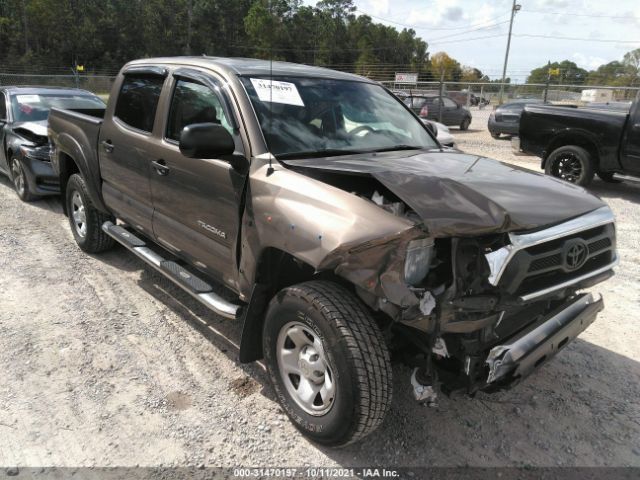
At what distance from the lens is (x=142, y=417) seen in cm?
304

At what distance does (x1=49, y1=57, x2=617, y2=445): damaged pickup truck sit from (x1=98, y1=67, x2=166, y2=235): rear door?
0.09m

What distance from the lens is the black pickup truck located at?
820 cm

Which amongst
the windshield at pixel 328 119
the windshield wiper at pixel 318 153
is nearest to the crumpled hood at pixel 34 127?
the windshield at pixel 328 119

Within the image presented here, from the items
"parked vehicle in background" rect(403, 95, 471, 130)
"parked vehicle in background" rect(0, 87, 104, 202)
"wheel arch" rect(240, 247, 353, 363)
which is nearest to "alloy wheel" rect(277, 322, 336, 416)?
"wheel arch" rect(240, 247, 353, 363)

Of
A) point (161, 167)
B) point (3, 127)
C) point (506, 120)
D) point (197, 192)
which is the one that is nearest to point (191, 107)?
point (161, 167)

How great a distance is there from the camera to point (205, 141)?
2840 mm

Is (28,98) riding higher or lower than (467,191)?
higher

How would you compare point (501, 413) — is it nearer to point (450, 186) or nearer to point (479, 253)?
point (479, 253)

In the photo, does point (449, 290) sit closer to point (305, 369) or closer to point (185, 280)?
point (305, 369)

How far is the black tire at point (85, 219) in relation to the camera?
5219mm

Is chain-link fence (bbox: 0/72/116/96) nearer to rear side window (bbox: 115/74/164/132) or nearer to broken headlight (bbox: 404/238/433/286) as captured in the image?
rear side window (bbox: 115/74/164/132)

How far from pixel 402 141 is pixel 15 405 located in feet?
10.1

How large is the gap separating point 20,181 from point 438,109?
50.1 feet

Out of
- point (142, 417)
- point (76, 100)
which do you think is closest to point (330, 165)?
point (142, 417)
